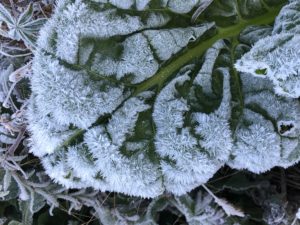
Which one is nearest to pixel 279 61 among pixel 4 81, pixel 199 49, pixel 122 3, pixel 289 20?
pixel 289 20

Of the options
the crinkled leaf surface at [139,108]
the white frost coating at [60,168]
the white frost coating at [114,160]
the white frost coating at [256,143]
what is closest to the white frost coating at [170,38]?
the crinkled leaf surface at [139,108]

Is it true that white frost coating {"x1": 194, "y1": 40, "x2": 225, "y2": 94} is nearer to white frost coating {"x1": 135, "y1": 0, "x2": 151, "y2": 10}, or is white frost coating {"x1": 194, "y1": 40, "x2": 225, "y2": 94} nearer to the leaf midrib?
the leaf midrib

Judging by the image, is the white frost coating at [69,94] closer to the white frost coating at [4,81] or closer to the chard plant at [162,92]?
the chard plant at [162,92]

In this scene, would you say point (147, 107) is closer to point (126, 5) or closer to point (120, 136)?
point (120, 136)

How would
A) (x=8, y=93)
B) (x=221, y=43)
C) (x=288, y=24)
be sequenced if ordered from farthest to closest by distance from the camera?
(x=8, y=93) < (x=221, y=43) < (x=288, y=24)

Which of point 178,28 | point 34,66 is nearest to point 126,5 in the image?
point 178,28

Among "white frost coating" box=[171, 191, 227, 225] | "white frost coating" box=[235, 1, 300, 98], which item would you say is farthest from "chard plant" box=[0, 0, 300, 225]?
"white frost coating" box=[171, 191, 227, 225]
